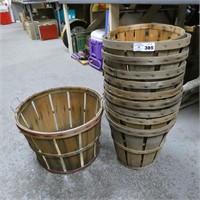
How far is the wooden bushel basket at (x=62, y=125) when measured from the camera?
3.32ft

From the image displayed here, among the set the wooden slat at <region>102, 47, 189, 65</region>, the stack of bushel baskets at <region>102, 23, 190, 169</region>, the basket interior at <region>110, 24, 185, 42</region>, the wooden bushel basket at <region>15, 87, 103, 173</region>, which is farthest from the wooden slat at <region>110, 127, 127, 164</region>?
the basket interior at <region>110, 24, 185, 42</region>

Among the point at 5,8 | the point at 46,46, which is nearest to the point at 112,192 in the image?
the point at 46,46

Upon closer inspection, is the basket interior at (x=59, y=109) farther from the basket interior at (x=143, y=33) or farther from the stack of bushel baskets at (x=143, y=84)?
the basket interior at (x=143, y=33)

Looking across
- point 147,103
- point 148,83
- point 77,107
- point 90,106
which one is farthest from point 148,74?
point 77,107

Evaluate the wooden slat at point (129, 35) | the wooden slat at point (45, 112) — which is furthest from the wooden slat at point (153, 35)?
the wooden slat at point (45, 112)

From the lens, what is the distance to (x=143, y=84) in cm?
84

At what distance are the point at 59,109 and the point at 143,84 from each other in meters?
0.87

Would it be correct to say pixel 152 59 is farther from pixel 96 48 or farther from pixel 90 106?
pixel 96 48

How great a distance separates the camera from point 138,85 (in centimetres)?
85

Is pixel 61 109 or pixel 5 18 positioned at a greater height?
pixel 61 109

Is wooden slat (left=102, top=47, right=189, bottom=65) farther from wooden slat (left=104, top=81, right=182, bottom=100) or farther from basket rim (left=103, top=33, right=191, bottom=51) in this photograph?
wooden slat (left=104, top=81, right=182, bottom=100)

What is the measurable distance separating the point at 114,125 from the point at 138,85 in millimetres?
326

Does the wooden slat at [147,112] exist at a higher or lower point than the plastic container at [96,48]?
higher

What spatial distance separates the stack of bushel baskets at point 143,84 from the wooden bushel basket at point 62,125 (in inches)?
7.4
